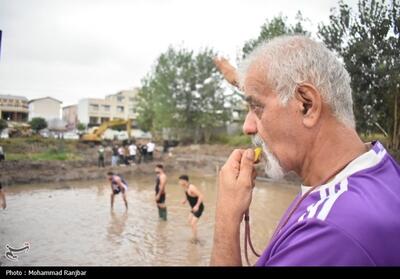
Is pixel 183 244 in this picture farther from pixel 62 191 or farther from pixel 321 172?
pixel 62 191

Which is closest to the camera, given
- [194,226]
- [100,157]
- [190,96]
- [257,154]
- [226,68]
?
[257,154]

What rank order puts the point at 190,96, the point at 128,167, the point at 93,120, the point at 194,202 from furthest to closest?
the point at 93,120
the point at 190,96
the point at 128,167
the point at 194,202

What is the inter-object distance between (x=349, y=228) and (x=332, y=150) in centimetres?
28

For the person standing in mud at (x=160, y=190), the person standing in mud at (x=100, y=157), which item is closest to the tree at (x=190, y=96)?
the person standing in mud at (x=100, y=157)

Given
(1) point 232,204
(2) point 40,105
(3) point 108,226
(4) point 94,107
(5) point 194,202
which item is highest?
(4) point 94,107

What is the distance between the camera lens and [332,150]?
82 centimetres

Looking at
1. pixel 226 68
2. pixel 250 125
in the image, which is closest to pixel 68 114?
pixel 226 68

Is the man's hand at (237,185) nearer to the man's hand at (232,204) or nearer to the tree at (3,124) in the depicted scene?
the man's hand at (232,204)

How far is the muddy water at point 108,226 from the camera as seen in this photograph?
5005 mm

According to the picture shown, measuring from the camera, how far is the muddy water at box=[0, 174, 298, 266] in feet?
16.4

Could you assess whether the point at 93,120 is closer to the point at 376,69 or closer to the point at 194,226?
the point at 194,226

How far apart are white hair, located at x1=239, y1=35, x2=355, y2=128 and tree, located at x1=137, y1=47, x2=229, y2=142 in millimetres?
22185

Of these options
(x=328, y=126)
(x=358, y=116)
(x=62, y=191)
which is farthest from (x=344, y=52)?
(x=62, y=191)
